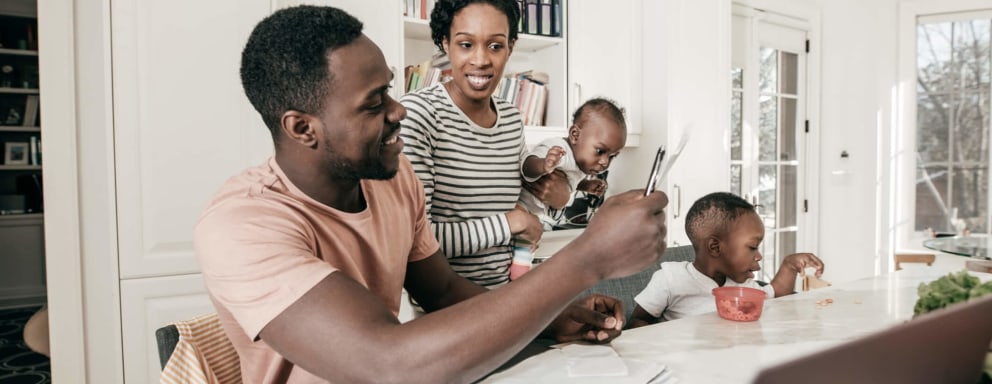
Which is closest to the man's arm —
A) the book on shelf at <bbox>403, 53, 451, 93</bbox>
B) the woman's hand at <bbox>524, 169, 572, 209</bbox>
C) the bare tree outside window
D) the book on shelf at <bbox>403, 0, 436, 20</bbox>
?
the woman's hand at <bbox>524, 169, 572, 209</bbox>

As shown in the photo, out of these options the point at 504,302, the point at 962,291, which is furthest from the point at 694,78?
the point at 504,302

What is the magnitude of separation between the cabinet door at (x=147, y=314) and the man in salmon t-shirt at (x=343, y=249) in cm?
138

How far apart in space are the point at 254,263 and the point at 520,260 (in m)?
0.83

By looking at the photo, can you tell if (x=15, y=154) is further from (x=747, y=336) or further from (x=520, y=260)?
(x=747, y=336)

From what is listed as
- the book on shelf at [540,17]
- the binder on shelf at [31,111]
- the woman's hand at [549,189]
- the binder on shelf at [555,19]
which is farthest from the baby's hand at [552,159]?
the binder on shelf at [31,111]

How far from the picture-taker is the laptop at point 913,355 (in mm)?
333

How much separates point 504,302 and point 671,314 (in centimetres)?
97

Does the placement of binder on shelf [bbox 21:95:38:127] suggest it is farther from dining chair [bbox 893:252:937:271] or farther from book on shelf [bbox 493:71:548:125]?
dining chair [bbox 893:252:937:271]

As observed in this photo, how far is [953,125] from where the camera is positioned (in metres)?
4.33

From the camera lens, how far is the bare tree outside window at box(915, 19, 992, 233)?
4.25 metres

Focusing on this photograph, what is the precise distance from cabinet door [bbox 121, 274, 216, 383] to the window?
127 inches

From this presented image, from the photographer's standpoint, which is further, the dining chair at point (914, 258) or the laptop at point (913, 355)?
the dining chair at point (914, 258)

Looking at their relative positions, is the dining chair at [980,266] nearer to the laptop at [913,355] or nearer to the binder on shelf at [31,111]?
the laptop at [913,355]

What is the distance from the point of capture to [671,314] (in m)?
1.56
